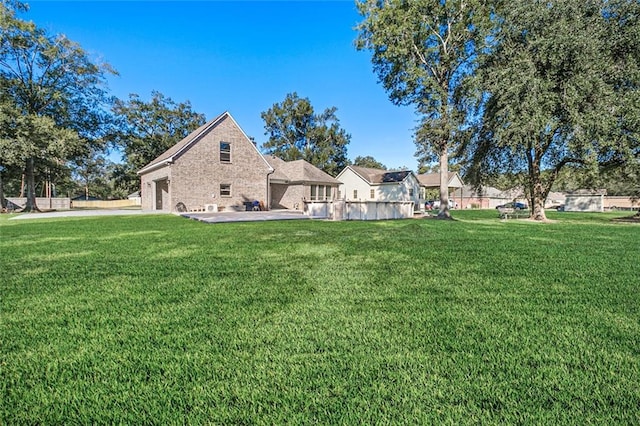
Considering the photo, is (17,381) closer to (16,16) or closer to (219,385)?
(219,385)

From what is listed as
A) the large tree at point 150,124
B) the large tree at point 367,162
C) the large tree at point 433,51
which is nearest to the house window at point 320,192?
the large tree at point 433,51

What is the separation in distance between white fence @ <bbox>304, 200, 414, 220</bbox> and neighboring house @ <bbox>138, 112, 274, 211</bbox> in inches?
301

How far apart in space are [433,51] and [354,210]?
10.6 meters

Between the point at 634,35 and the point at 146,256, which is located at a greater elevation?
the point at 634,35

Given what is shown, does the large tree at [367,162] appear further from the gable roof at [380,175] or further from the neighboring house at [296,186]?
the neighboring house at [296,186]

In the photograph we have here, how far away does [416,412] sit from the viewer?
4.99 ft

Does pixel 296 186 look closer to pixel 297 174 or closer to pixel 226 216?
pixel 297 174

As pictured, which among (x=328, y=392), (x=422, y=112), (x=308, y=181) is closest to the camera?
(x=328, y=392)

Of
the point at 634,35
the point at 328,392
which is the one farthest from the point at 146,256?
the point at 634,35

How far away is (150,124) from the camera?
36688mm

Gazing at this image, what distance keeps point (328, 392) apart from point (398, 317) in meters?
1.24

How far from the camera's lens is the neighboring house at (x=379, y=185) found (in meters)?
32.9

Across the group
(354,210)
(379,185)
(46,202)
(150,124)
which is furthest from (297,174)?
(46,202)

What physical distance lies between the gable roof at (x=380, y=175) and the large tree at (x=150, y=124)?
2275 centimetres
